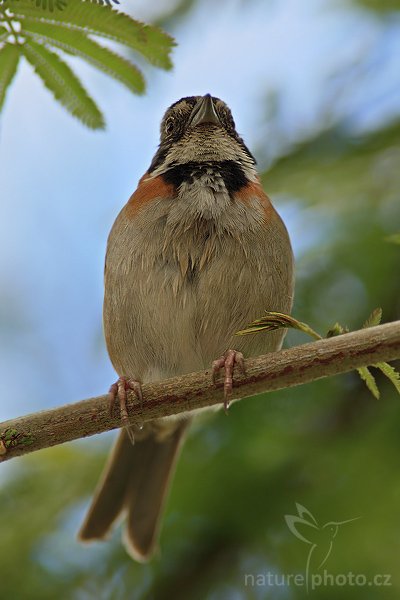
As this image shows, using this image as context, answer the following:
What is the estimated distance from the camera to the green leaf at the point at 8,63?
3.73 metres

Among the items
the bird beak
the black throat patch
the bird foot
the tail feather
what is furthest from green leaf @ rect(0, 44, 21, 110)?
the tail feather

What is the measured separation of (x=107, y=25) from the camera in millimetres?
3662

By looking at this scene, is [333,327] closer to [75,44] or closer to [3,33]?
[75,44]

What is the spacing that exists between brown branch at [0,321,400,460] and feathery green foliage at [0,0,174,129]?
1.34 m

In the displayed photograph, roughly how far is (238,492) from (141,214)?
183 cm

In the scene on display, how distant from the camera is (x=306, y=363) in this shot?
3.66 meters

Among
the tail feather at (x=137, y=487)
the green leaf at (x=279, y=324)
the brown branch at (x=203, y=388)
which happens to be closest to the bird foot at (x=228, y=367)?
the brown branch at (x=203, y=388)

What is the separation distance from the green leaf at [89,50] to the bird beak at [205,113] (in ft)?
5.20

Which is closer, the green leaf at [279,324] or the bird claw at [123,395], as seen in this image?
the green leaf at [279,324]

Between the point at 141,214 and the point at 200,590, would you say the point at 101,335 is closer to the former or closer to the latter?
the point at 141,214

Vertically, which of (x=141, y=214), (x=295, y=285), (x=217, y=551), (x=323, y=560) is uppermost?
(x=141, y=214)

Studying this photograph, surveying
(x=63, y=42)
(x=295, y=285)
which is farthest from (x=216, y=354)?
(x=63, y=42)

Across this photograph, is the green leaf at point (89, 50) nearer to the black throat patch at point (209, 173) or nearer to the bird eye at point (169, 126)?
→ the black throat patch at point (209, 173)

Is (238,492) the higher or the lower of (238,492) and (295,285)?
the lower
